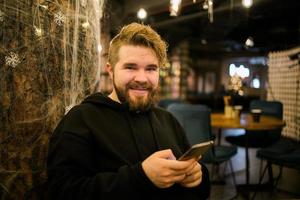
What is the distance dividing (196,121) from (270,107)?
1675 millimetres

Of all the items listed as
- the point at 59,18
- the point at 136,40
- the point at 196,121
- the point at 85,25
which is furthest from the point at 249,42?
the point at 59,18

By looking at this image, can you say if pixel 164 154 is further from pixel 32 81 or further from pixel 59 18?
pixel 59 18

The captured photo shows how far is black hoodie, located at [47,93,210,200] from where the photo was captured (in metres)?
1.13

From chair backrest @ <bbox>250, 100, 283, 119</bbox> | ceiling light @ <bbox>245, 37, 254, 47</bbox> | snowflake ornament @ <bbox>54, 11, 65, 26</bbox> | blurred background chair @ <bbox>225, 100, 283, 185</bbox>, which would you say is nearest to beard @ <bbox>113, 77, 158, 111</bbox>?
snowflake ornament @ <bbox>54, 11, 65, 26</bbox>

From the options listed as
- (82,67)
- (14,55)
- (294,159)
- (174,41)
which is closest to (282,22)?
(174,41)

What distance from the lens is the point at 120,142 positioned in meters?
1.29

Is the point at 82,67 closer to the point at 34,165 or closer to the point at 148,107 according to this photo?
the point at 148,107

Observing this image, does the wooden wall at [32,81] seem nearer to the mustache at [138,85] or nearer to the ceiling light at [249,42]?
the mustache at [138,85]

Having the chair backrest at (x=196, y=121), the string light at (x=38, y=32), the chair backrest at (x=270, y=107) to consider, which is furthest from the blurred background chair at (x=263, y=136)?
the string light at (x=38, y=32)

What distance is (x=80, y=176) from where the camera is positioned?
1.16 m

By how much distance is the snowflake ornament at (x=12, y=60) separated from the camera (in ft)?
3.97

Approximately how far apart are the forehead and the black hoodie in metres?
0.20

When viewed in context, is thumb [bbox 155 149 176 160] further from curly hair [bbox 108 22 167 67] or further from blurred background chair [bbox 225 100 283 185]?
blurred background chair [bbox 225 100 283 185]

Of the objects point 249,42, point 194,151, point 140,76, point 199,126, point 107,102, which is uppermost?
point 249,42
